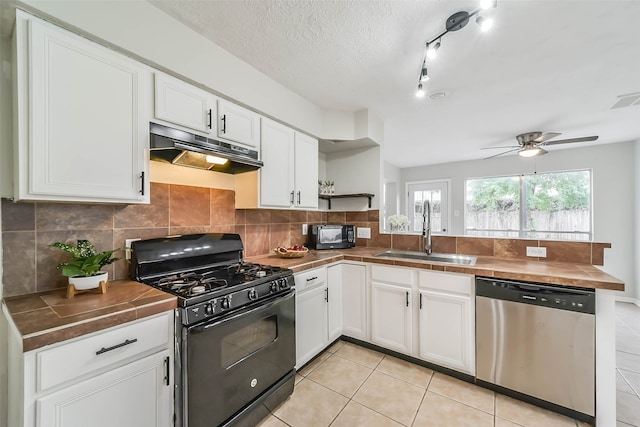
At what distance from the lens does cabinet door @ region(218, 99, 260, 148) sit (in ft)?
5.94

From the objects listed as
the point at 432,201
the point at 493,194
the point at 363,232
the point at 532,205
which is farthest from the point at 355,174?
the point at 532,205

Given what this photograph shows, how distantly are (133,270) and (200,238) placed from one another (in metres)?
0.44

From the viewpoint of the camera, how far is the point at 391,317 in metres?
2.28

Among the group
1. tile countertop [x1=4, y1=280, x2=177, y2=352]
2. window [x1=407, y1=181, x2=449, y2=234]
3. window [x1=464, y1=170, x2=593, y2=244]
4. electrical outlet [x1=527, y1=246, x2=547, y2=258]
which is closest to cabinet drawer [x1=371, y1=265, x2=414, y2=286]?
electrical outlet [x1=527, y1=246, x2=547, y2=258]

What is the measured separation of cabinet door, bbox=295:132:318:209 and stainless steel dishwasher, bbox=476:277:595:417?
65.1 inches

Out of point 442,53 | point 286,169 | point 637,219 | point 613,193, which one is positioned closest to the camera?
point 442,53

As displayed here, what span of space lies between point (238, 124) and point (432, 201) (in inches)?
208

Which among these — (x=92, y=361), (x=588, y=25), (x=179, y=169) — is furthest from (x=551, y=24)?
(x=92, y=361)

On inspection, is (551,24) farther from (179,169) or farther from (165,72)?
(179,169)

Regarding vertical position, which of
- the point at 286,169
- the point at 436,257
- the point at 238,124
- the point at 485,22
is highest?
the point at 485,22

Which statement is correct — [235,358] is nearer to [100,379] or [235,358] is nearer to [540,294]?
[100,379]

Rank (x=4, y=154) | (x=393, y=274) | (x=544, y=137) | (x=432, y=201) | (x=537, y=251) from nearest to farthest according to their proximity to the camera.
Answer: (x=4, y=154) → (x=537, y=251) → (x=393, y=274) → (x=544, y=137) → (x=432, y=201)

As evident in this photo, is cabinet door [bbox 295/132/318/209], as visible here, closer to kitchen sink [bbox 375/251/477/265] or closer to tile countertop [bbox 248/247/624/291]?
tile countertop [bbox 248/247/624/291]

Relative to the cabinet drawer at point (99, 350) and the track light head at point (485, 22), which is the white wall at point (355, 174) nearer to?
the track light head at point (485, 22)
